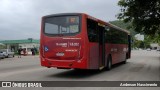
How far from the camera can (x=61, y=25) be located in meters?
14.3

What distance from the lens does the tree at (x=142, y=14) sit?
19.6 metres

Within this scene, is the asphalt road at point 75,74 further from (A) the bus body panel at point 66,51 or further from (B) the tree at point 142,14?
(B) the tree at point 142,14

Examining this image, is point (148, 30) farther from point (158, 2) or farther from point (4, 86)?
point (4, 86)

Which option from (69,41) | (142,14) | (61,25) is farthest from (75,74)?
(142,14)

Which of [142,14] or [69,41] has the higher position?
[142,14]

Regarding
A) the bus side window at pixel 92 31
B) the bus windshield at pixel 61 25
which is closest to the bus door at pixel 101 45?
the bus side window at pixel 92 31

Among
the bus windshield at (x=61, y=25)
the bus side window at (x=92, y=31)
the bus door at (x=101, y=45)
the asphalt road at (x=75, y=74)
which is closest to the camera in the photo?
the asphalt road at (x=75, y=74)

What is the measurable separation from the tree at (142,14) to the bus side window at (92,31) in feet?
17.6

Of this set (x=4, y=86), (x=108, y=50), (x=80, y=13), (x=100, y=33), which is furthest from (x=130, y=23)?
(x=4, y=86)

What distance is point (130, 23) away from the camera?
21.9m

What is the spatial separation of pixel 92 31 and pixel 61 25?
5.65 ft

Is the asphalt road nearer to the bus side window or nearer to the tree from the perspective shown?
the bus side window

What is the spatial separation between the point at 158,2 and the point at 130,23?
3.15 m

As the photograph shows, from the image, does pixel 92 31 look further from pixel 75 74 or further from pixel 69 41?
pixel 75 74
